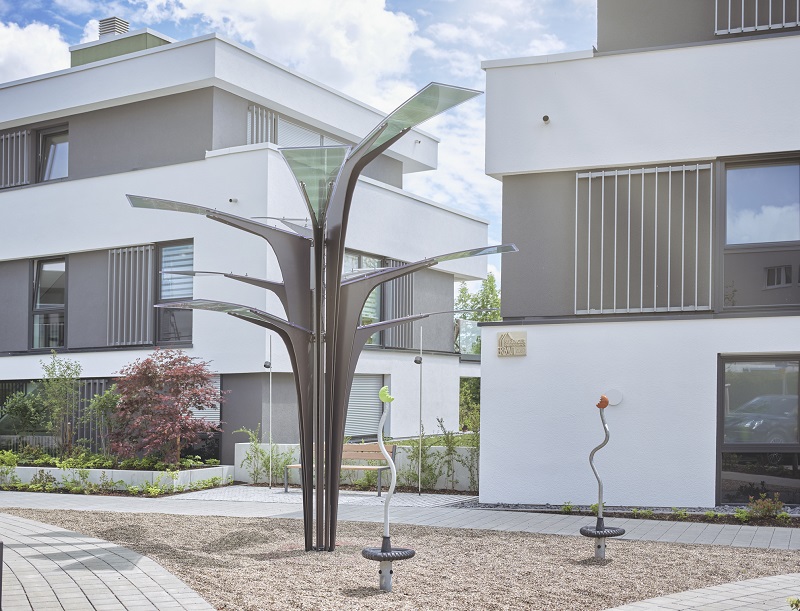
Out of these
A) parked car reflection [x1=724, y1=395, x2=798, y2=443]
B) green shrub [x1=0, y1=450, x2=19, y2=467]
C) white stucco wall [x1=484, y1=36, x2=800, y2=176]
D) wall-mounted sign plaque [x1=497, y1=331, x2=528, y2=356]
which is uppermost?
white stucco wall [x1=484, y1=36, x2=800, y2=176]

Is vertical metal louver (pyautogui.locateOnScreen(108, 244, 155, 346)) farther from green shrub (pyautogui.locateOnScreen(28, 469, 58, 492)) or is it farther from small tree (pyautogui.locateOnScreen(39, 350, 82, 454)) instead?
green shrub (pyautogui.locateOnScreen(28, 469, 58, 492))

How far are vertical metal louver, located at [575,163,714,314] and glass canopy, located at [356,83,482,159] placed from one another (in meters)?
5.84

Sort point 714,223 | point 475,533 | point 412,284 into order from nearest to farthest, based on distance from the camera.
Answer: point 475,533 < point 714,223 < point 412,284

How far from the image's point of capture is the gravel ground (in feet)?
22.4

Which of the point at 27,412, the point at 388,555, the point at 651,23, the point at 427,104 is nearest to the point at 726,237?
the point at 651,23

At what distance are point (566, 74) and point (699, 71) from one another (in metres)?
1.76

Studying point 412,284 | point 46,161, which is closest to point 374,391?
point 412,284

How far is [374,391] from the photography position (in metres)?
21.1

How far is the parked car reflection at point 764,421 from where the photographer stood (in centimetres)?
1173

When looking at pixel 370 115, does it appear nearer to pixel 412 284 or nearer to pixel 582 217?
pixel 412 284

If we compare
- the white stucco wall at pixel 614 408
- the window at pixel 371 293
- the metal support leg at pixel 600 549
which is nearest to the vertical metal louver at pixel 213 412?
the window at pixel 371 293

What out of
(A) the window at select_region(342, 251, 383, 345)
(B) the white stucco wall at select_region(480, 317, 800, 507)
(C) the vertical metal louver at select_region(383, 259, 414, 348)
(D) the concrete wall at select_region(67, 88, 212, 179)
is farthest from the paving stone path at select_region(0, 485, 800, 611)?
(D) the concrete wall at select_region(67, 88, 212, 179)

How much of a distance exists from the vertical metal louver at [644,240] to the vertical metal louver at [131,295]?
9.49 metres

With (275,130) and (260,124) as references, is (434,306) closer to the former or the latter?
(275,130)
